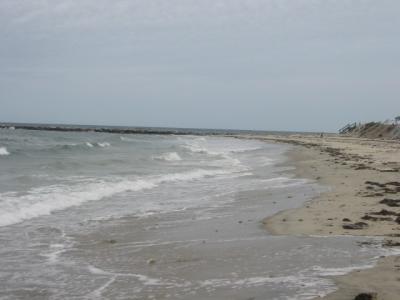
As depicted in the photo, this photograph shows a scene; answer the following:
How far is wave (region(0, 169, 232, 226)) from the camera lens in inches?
483

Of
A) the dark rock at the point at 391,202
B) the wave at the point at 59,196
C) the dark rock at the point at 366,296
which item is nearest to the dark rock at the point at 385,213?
the dark rock at the point at 391,202

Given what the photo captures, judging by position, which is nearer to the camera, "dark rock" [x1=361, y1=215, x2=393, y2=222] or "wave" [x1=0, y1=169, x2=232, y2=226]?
"dark rock" [x1=361, y1=215, x2=393, y2=222]

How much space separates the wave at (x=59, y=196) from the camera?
12273mm

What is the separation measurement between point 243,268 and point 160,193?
394 inches

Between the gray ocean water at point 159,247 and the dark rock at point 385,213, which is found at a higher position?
the dark rock at point 385,213

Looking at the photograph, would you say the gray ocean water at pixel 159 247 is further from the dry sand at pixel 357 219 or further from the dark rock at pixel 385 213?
the dark rock at pixel 385 213

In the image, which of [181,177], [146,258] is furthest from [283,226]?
[181,177]

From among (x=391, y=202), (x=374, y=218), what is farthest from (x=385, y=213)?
(x=391, y=202)

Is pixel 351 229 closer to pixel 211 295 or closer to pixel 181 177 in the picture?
pixel 211 295

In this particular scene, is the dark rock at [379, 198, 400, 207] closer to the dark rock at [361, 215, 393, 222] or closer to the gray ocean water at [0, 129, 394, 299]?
the dark rock at [361, 215, 393, 222]

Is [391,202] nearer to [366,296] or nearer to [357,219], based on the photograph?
[357,219]

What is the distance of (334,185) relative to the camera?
1756 centimetres

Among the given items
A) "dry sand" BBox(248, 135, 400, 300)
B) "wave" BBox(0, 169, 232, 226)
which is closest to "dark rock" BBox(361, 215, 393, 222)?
"dry sand" BBox(248, 135, 400, 300)

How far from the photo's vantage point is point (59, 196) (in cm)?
1497
